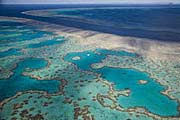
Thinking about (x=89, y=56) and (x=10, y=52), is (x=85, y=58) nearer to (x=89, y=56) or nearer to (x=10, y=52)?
(x=89, y=56)

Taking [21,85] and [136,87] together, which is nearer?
[21,85]

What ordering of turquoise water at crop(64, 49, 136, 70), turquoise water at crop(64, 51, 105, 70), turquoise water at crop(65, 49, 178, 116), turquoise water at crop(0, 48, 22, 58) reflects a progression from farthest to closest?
turquoise water at crop(0, 48, 22, 58) → turquoise water at crop(64, 49, 136, 70) → turquoise water at crop(64, 51, 105, 70) → turquoise water at crop(65, 49, 178, 116)

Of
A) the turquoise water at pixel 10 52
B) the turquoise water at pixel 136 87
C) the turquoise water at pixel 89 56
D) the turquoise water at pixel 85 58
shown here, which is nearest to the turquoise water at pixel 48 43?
the turquoise water at pixel 10 52

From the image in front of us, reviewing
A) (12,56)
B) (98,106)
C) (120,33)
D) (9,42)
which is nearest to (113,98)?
(98,106)

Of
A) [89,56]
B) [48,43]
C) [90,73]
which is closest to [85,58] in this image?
[89,56]

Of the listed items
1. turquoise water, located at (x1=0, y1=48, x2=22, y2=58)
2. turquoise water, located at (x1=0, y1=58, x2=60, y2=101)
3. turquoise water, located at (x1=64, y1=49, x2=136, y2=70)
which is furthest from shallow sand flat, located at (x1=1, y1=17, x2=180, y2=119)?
turquoise water, located at (x1=0, y1=48, x2=22, y2=58)

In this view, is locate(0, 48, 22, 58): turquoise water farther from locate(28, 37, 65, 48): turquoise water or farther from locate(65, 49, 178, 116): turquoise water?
locate(65, 49, 178, 116): turquoise water

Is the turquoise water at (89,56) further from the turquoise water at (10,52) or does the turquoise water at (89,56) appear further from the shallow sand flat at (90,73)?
the turquoise water at (10,52)
